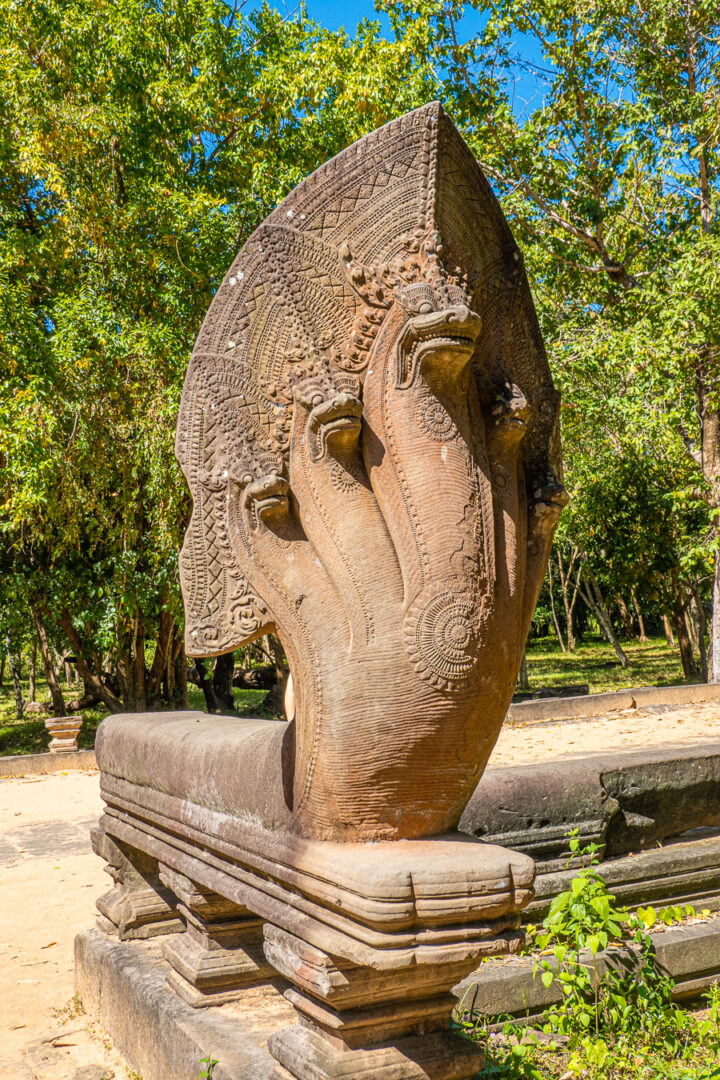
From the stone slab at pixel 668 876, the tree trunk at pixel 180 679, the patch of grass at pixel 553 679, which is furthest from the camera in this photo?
the patch of grass at pixel 553 679

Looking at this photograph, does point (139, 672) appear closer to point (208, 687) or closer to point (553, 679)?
point (208, 687)

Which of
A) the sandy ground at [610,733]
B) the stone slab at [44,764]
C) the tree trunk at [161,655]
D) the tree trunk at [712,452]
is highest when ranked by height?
the tree trunk at [712,452]

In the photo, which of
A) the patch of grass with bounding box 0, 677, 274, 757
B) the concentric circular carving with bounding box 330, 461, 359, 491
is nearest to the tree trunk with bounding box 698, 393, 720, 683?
the patch of grass with bounding box 0, 677, 274, 757

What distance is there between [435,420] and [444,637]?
Answer: 18.9 inches

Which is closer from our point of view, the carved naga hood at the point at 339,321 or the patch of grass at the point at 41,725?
the carved naga hood at the point at 339,321

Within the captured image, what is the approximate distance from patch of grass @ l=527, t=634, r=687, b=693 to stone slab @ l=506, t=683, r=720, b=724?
3.00 meters

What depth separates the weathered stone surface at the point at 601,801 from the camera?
Answer: 10.9 feet

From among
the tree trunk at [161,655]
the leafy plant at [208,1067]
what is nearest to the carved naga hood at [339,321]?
the leafy plant at [208,1067]

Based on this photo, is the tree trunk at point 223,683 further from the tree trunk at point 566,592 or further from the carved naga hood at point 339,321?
the carved naga hood at point 339,321

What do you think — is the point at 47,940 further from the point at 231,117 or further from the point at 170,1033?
the point at 231,117

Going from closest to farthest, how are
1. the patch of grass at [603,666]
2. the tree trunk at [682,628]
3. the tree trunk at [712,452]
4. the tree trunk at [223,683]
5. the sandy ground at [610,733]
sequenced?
the sandy ground at [610,733] < the tree trunk at [712,452] < the tree trunk at [223,683] < the tree trunk at [682,628] < the patch of grass at [603,666]

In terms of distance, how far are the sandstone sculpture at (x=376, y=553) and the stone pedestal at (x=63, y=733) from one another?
9209 mm

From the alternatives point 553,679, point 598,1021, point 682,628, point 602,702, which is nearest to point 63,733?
point 602,702

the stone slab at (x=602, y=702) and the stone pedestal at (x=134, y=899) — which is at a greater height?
the stone pedestal at (x=134, y=899)
